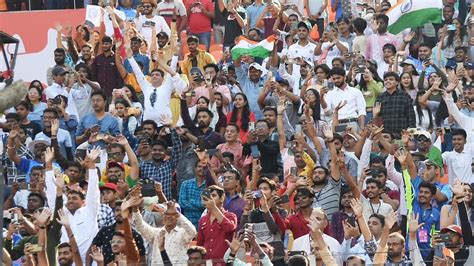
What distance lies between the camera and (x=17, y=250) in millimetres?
21625

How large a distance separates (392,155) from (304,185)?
2109 mm

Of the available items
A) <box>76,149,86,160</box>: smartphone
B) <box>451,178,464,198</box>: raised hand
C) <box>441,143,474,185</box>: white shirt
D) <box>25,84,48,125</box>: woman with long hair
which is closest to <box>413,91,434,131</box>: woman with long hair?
<box>441,143,474,185</box>: white shirt

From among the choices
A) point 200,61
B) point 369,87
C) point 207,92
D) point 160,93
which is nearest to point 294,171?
point 160,93

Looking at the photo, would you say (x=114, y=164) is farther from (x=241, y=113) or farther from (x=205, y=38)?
(x=205, y=38)

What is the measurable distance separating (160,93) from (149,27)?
415cm

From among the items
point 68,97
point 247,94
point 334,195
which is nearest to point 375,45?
point 247,94

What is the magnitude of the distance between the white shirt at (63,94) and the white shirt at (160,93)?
989 millimetres

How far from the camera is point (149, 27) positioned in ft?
102

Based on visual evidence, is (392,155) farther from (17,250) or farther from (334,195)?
(17,250)

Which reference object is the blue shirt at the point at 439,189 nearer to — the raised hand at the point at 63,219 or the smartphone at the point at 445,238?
the smartphone at the point at 445,238

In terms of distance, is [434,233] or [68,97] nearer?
[434,233]

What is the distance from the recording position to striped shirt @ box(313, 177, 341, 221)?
23062 mm

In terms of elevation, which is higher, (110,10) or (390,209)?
(110,10)

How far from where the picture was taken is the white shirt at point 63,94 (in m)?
27.6
